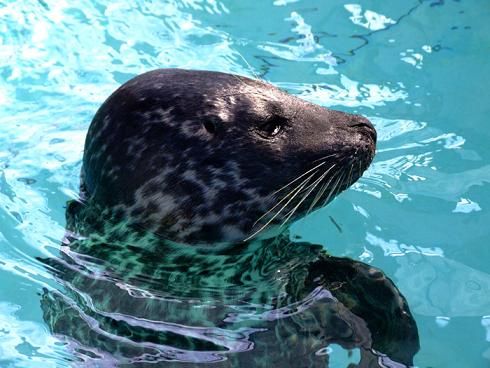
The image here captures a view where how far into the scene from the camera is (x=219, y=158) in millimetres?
4262

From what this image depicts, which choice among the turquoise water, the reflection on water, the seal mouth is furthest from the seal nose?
the turquoise water

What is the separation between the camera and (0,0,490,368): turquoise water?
4.80 m

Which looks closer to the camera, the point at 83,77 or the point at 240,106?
the point at 240,106

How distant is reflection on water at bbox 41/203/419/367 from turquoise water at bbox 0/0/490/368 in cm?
18

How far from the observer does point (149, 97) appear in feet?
14.4

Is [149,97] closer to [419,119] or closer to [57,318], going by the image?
[57,318]

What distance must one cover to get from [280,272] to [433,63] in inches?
129

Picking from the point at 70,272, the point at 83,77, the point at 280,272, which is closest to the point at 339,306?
the point at 280,272

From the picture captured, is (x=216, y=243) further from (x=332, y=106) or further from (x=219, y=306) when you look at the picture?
(x=332, y=106)

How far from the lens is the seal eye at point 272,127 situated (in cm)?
431

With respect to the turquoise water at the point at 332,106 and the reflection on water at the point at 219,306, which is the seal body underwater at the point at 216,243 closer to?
the reflection on water at the point at 219,306

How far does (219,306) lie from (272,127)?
926 mm

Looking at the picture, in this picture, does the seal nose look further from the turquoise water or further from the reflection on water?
the turquoise water

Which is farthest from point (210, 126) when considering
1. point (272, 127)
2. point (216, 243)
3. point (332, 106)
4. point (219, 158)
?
point (332, 106)
